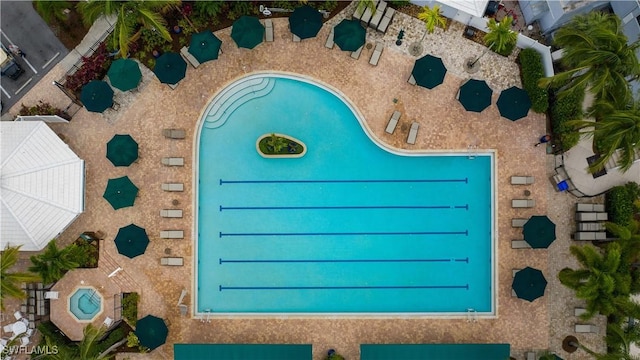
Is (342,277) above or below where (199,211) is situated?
below

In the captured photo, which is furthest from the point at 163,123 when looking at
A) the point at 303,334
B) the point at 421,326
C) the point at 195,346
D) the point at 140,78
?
the point at 421,326

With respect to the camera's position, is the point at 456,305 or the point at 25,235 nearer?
the point at 25,235

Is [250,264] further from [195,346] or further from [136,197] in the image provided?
[136,197]

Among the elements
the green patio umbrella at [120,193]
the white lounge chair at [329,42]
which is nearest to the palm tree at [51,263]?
the green patio umbrella at [120,193]

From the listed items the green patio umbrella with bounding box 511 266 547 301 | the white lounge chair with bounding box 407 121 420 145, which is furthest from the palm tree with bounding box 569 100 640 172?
the white lounge chair with bounding box 407 121 420 145

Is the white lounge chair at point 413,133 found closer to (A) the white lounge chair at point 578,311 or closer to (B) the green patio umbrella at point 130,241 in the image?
(A) the white lounge chair at point 578,311

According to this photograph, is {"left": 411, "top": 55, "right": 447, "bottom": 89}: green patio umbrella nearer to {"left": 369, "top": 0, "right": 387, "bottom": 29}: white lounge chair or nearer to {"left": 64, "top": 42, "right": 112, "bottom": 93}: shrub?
{"left": 369, "top": 0, "right": 387, "bottom": 29}: white lounge chair
